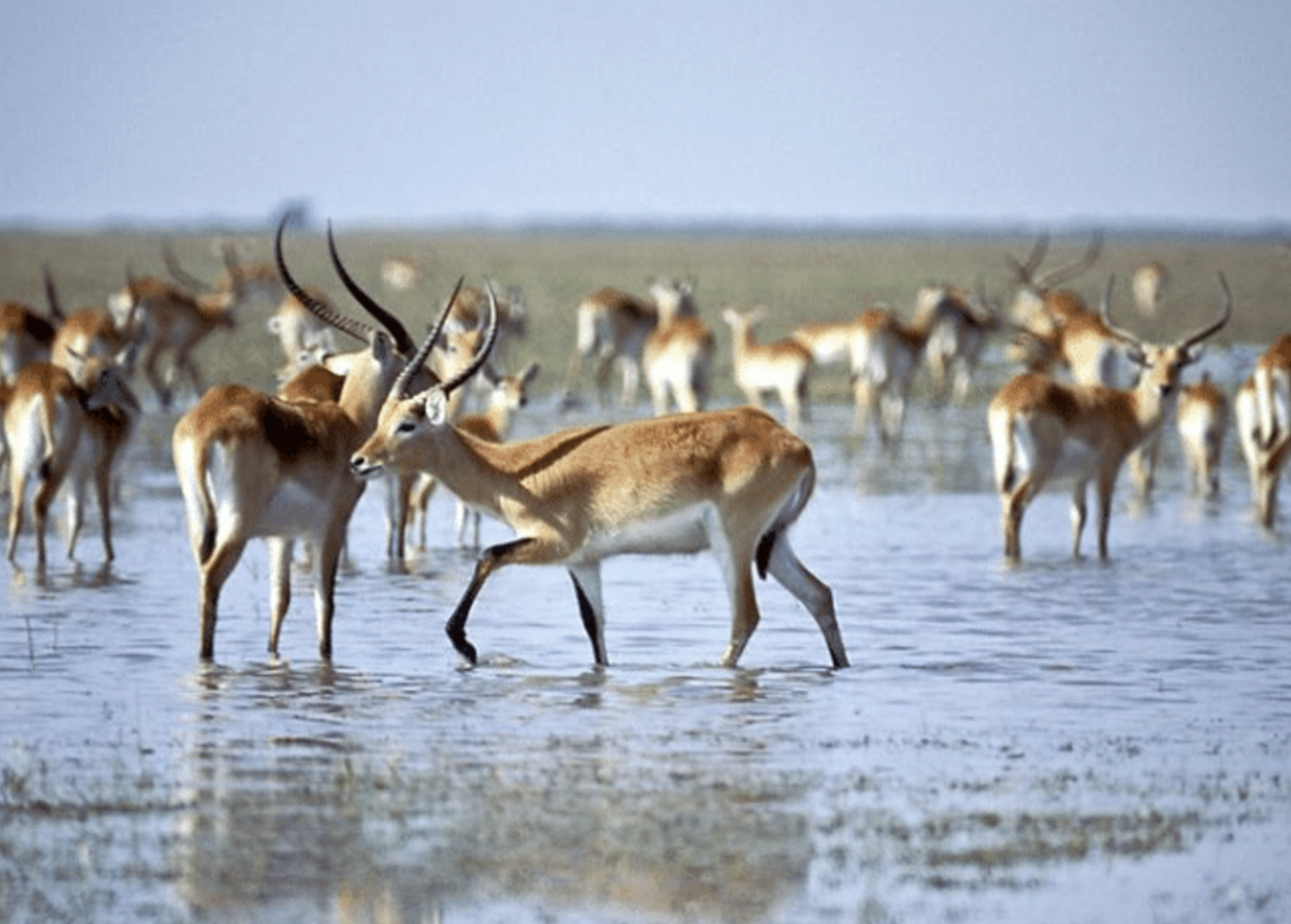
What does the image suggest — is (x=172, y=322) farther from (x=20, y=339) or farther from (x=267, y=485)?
(x=267, y=485)

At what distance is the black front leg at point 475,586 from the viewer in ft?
33.7

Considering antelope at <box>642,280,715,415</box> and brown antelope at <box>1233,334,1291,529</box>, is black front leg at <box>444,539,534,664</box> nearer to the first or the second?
brown antelope at <box>1233,334,1291,529</box>

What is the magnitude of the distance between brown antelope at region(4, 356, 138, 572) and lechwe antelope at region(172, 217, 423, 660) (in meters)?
3.66

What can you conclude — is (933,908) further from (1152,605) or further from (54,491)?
(54,491)

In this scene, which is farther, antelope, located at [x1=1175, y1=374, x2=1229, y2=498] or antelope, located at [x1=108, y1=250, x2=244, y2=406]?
antelope, located at [x1=108, y1=250, x2=244, y2=406]

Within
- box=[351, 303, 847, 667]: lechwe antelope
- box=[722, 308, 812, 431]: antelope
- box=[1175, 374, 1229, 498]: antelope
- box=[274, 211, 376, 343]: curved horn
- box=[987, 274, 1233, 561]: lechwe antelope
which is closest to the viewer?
box=[351, 303, 847, 667]: lechwe antelope

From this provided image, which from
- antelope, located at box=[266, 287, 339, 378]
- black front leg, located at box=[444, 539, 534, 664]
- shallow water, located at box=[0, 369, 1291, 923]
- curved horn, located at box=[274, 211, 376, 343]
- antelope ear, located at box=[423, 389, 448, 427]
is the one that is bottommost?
shallow water, located at box=[0, 369, 1291, 923]

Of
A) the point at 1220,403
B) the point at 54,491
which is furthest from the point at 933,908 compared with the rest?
the point at 1220,403

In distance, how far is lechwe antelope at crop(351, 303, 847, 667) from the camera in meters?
10.4

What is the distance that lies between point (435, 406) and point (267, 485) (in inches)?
30.7

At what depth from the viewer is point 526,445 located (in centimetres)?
1088

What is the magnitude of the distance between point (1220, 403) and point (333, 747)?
1205 centimetres

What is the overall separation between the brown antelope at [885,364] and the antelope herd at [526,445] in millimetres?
44

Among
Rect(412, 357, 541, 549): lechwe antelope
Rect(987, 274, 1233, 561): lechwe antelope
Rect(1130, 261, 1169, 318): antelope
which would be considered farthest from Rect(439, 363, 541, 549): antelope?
Rect(1130, 261, 1169, 318): antelope
